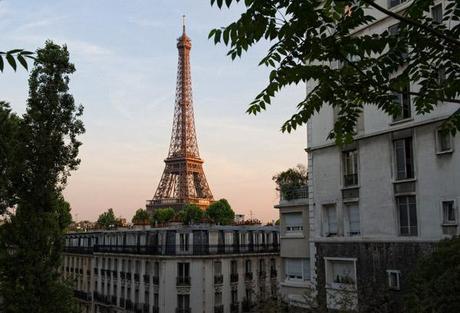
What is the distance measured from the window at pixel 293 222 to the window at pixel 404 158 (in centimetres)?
634

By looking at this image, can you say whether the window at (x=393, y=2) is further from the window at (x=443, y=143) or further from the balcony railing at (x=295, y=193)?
the balcony railing at (x=295, y=193)

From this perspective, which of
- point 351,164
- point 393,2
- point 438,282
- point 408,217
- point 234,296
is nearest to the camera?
point 438,282

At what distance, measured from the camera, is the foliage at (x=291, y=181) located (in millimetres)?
24531

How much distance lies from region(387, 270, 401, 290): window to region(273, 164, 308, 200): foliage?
281 inches

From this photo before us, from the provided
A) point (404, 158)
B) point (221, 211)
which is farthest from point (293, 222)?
point (221, 211)

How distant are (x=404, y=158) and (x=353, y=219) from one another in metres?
3.47

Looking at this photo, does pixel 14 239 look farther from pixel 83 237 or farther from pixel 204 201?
pixel 204 201

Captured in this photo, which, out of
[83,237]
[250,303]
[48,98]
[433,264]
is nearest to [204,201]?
[83,237]

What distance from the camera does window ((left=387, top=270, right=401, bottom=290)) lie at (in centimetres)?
1797

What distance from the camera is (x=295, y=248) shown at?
76.8 feet

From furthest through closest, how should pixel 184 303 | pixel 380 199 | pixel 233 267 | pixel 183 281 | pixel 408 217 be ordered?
pixel 233 267
pixel 183 281
pixel 184 303
pixel 380 199
pixel 408 217

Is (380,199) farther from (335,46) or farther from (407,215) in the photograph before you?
(335,46)

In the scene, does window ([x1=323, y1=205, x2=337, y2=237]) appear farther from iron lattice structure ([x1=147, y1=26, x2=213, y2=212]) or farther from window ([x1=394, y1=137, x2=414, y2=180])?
iron lattice structure ([x1=147, y1=26, x2=213, y2=212])

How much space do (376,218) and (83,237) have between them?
166 feet
